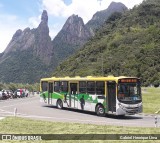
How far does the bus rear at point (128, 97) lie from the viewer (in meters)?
25.5

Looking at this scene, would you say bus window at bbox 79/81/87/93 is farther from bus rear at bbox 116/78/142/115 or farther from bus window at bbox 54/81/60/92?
bus rear at bbox 116/78/142/115

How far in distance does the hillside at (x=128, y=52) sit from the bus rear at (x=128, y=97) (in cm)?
5875

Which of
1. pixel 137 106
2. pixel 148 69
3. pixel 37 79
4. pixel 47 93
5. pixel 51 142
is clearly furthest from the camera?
pixel 37 79

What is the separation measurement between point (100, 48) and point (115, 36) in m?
8.70

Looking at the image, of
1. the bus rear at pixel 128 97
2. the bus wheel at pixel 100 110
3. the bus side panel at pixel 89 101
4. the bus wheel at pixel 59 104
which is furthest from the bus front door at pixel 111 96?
the bus wheel at pixel 59 104

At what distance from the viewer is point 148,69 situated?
332ft

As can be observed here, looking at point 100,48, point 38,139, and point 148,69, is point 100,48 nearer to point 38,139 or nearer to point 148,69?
point 148,69

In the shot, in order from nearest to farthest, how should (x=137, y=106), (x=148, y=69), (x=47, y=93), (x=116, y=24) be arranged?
(x=137, y=106)
(x=47, y=93)
(x=148, y=69)
(x=116, y=24)

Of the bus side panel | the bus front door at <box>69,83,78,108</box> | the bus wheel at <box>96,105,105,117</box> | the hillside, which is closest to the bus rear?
the bus side panel

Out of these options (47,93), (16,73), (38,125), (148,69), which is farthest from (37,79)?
(38,125)

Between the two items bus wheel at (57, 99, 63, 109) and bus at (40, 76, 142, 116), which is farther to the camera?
bus wheel at (57, 99, 63, 109)

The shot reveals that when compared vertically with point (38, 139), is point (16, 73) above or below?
above

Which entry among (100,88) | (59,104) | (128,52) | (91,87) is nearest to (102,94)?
(100,88)

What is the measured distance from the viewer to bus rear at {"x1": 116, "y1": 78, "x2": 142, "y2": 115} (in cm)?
2553
